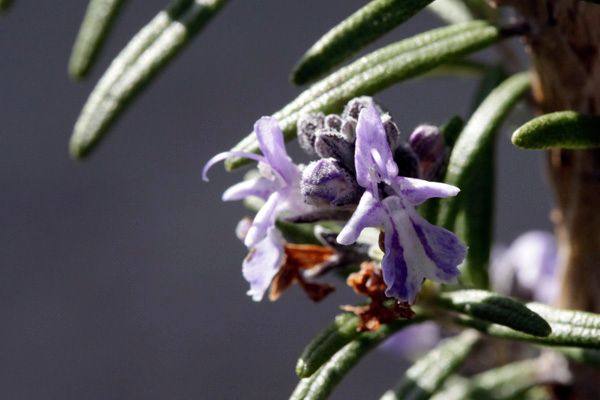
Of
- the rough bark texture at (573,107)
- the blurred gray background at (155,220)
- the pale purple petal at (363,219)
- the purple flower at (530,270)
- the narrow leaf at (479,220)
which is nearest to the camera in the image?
the pale purple petal at (363,219)

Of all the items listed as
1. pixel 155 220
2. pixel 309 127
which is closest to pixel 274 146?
pixel 309 127

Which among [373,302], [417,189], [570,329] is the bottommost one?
[570,329]

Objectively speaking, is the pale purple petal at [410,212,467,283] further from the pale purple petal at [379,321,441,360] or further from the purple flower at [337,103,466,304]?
the pale purple petal at [379,321,441,360]

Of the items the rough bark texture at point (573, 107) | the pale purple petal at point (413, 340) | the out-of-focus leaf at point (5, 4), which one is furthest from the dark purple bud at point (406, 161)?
the pale purple petal at point (413, 340)

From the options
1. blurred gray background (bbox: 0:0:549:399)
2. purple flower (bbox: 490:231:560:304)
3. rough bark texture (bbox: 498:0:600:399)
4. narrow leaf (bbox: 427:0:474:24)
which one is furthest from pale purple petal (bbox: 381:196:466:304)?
blurred gray background (bbox: 0:0:549:399)

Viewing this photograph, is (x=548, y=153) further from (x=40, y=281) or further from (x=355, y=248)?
(x=40, y=281)

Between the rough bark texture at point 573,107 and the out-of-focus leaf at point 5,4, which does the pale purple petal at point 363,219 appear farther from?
the out-of-focus leaf at point 5,4

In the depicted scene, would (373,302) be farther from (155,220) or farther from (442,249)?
(155,220)
